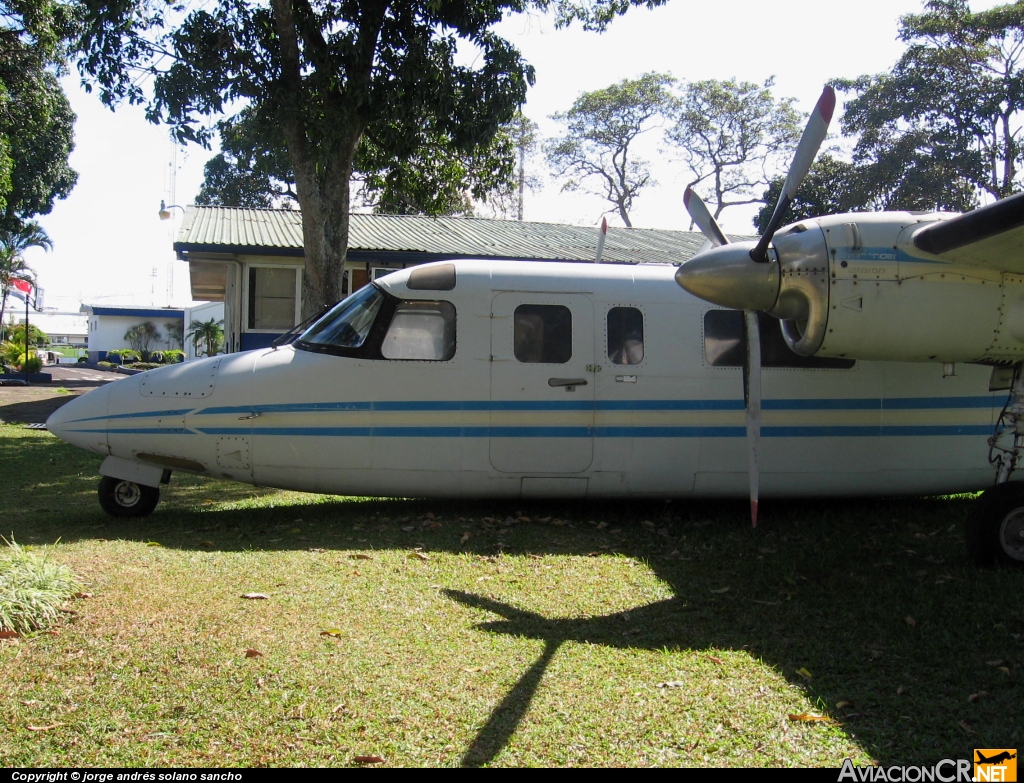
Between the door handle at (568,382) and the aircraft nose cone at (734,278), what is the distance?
176 centimetres

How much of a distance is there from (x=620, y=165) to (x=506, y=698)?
124ft

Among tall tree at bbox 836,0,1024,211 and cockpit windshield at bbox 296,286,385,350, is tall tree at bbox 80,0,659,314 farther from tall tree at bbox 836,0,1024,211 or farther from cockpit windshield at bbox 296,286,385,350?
tall tree at bbox 836,0,1024,211

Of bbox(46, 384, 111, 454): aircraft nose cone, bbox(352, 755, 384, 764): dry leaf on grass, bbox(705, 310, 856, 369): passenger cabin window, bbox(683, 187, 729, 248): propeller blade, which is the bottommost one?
bbox(352, 755, 384, 764): dry leaf on grass

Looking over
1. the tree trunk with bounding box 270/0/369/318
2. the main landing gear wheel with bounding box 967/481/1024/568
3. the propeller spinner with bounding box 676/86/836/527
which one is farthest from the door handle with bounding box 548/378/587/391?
the tree trunk with bounding box 270/0/369/318

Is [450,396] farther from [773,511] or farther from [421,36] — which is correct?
[421,36]

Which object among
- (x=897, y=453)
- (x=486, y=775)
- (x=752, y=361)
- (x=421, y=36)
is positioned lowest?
(x=486, y=775)

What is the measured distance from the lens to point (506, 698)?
3.92 meters

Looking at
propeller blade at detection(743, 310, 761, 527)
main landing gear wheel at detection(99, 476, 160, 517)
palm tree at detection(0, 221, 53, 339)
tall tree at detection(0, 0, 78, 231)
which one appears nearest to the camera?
propeller blade at detection(743, 310, 761, 527)

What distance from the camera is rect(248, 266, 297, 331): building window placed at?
63.1ft

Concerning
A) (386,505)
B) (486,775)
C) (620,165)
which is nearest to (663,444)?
(386,505)

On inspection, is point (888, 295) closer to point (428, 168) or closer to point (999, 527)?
point (999, 527)

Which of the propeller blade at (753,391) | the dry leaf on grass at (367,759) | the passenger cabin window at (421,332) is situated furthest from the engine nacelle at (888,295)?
the dry leaf on grass at (367,759)

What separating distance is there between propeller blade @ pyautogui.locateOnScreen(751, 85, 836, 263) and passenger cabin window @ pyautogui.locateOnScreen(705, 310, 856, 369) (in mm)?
1933

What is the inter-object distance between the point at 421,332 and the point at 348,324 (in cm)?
70
